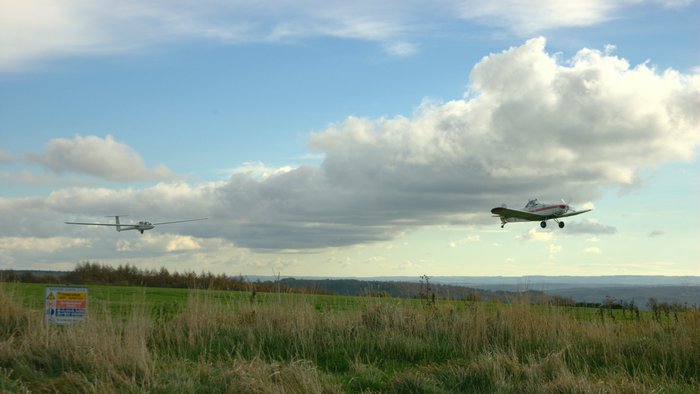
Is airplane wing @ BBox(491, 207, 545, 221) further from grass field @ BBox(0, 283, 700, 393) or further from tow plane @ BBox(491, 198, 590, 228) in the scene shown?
grass field @ BBox(0, 283, 700, 393)

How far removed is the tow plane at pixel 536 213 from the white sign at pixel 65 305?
40.5 m

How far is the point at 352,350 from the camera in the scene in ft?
51.6

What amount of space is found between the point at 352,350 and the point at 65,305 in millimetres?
6322

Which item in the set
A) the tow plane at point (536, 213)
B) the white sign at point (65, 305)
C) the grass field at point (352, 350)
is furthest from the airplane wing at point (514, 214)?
the white sign at point (65, 305)

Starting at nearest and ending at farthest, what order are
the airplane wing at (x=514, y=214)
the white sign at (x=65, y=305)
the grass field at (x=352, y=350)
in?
the grass field at (x=352, y=350)
the white sign at (x=65, y=305)
the airplane wing at (x=514, y=214)

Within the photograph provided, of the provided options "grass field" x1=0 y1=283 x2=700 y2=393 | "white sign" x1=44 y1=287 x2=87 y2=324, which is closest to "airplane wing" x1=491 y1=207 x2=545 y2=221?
"grass field" x1=0 y1=283 x2=700 y2=393

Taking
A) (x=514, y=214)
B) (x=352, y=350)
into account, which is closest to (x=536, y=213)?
(x=514, y=214)

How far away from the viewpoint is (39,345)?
46.1 feet

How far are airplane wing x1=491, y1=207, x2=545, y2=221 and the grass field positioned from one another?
32.9 m

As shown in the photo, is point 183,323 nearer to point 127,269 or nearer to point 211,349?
point 211,349

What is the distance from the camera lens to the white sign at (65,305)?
1616 centimetres

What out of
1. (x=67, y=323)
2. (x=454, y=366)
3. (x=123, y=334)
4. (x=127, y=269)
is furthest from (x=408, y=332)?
(x=127, y=269)

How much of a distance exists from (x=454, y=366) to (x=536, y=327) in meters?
4.71

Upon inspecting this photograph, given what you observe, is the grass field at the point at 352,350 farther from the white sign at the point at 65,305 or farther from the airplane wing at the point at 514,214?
the airplane wing at the point at 514,214
